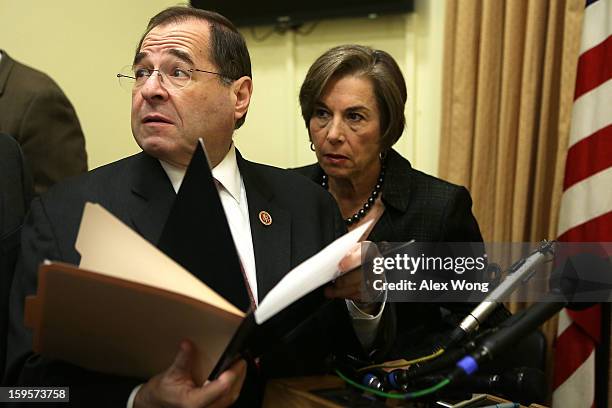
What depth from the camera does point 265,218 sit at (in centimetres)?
167

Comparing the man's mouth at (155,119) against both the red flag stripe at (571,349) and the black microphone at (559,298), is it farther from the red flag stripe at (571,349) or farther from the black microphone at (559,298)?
the red flag stripe at (571,349)

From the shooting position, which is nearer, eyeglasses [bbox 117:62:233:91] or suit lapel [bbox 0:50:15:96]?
eyeglasses [bbox 117:62:233:91]

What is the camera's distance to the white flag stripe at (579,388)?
8.48 feet

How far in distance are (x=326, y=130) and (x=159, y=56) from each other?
0.92 meters

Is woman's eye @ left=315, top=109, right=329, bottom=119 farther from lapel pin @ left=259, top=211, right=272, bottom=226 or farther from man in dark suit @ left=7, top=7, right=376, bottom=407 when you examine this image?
lapel pin @ left=259, top=211, right=272, bottom=226

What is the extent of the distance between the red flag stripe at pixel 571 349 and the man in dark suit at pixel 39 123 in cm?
195

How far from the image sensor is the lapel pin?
5.44 ft

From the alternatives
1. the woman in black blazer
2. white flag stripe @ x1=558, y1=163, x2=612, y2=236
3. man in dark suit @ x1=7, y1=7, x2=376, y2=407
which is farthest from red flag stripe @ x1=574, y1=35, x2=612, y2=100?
man in dark suit @ x1=7, y1=7, x2=376, y2=407

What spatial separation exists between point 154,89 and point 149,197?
0.26 metres

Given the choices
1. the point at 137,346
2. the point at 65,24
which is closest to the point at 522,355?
the point at 137,346

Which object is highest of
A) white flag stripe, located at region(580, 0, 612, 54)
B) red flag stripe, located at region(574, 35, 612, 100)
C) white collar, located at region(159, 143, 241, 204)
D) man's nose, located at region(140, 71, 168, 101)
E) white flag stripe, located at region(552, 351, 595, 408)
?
white flag stripe, located at region(580, 0, 612, 54)

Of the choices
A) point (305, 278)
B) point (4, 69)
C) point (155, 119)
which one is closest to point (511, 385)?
point (305, 278)

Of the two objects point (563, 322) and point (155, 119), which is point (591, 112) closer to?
point (563, 322)

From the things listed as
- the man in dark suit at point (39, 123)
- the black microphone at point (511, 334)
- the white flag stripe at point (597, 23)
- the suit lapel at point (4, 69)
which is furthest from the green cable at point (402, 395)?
the white flag stripe at point (597, 23)
